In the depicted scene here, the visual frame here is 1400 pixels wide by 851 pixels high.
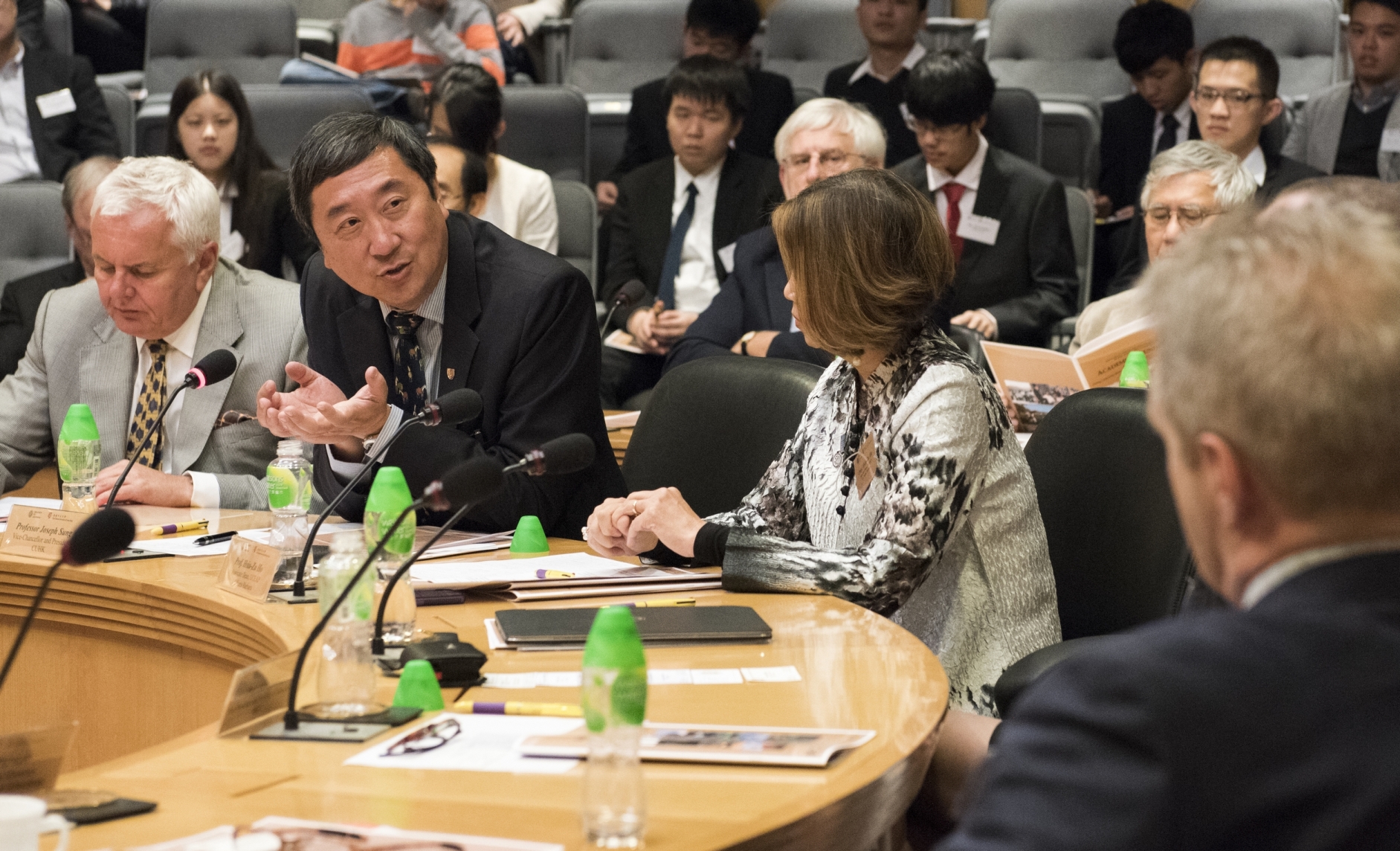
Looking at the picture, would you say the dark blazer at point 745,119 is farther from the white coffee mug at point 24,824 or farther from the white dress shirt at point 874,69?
the white coffee mug at point 24,824

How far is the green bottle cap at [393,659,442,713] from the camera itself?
160 centimetres

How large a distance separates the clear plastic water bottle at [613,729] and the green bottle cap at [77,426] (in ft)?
5.80

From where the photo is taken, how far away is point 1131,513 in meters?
2.28

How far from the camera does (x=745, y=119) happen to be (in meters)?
5.85

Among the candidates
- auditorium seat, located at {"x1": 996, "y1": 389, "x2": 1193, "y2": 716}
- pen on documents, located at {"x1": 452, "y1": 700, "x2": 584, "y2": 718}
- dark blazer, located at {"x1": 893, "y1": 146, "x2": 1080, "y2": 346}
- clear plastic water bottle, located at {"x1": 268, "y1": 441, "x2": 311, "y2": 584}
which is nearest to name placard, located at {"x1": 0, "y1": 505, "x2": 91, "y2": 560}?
clear plastic water bottle, located at {"x1": 268, "y1": 441, "x2": 311, "y2": 584}

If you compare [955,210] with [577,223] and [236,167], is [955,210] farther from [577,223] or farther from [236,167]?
[236,167]

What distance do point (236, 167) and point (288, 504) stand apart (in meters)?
2.86

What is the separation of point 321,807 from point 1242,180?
317 centimetres

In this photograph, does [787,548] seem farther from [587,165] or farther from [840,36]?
[840,36]

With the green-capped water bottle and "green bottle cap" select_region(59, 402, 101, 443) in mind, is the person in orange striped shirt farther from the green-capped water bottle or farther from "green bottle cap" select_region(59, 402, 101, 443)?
the green-capped water bottle

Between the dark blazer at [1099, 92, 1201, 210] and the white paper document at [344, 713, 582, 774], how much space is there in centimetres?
469

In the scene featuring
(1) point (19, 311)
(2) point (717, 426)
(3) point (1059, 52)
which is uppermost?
(3) point (1059, 52)

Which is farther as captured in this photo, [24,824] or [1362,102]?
[1362,102]

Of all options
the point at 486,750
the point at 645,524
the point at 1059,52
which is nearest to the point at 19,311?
the point at 645,524
